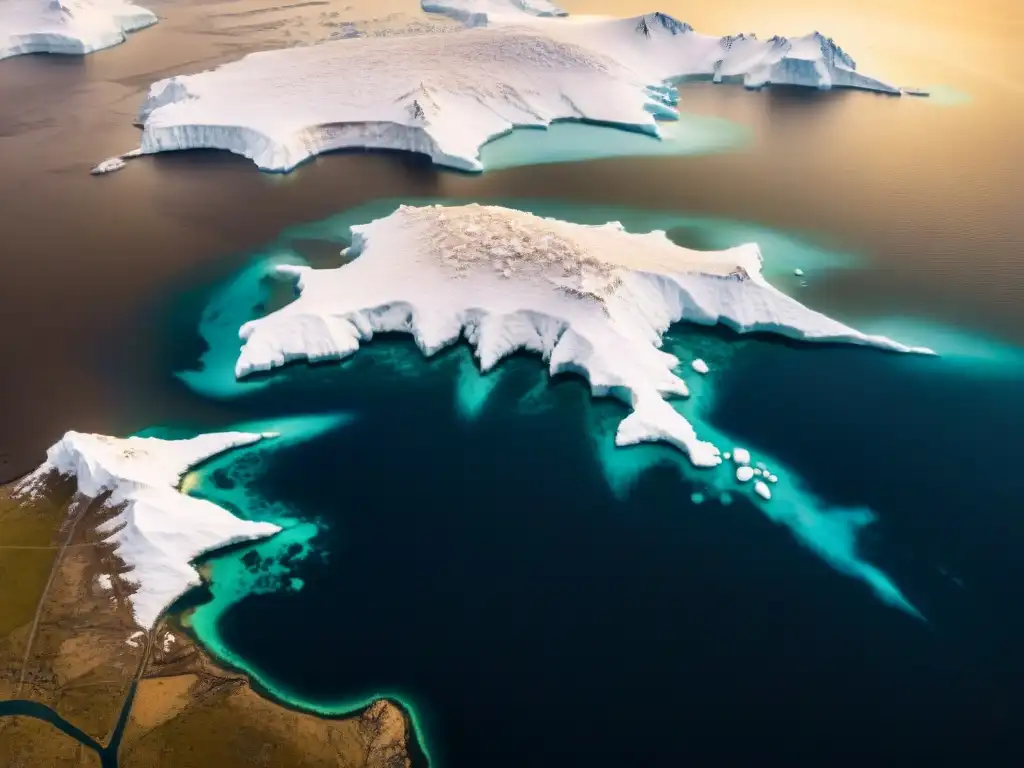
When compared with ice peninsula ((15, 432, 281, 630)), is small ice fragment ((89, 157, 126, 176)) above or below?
below

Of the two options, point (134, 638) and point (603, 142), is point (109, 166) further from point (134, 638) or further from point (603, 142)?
point (134, 638)

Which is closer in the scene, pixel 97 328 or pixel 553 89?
pixel 97 328

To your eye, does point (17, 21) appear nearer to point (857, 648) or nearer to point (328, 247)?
point (328, 247)

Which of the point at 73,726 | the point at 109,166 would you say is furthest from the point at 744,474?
the point at 109,166

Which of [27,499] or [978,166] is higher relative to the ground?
[978,166]

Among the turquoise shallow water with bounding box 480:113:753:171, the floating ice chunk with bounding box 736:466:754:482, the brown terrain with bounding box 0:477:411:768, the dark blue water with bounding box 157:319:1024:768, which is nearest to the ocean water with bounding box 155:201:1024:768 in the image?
the dark blue water with bounding box 157:319:1024:768

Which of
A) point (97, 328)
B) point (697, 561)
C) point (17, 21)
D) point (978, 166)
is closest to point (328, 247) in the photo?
point (97, 328)

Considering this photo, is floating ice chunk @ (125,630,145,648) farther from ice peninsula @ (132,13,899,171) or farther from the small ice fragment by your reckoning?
the small ice fragment
